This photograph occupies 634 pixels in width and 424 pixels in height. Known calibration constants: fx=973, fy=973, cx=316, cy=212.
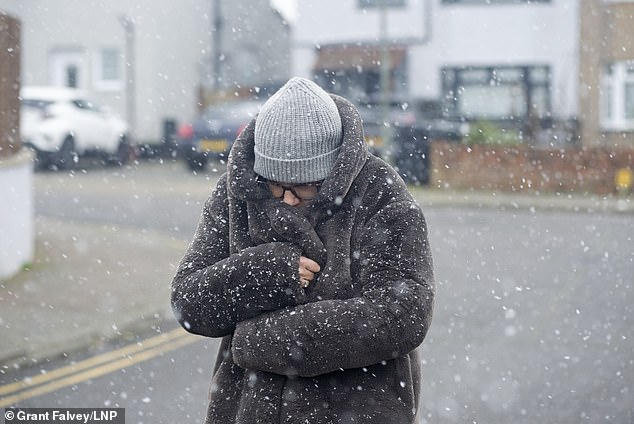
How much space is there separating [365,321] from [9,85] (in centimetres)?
816

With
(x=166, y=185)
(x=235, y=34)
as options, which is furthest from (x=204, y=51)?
(x=166, y=185)

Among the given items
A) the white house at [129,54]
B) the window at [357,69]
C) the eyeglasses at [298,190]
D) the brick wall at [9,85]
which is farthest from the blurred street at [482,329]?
the white house at [129,54]

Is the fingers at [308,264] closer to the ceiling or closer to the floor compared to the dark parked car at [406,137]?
closer to the floor

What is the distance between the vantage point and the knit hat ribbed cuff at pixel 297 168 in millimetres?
2607

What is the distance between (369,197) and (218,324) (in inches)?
21.0

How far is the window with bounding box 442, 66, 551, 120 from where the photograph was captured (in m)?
27.4

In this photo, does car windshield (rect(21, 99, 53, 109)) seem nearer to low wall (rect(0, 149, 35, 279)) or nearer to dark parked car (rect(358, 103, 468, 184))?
dark parked car (rect(358, 103, 468, 184))

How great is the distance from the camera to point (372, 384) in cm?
262

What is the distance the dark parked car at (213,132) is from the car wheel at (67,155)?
2.51m

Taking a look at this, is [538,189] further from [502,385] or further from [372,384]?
[372,384]

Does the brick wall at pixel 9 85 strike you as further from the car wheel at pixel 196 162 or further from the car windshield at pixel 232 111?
the car wheel at pixel 196 162

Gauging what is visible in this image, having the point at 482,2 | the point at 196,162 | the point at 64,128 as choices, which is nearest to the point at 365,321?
the point at 64,128

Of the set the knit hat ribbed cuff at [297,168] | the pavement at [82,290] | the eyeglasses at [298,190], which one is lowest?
the pavement at [82,290]

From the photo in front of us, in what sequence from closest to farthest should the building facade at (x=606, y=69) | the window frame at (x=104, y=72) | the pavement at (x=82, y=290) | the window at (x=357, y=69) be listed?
the pavement at (x=82, y=290), the building facade at (x=606, y=69), the window at (x=357, y=69), the window frame at (x=104, y=72)
